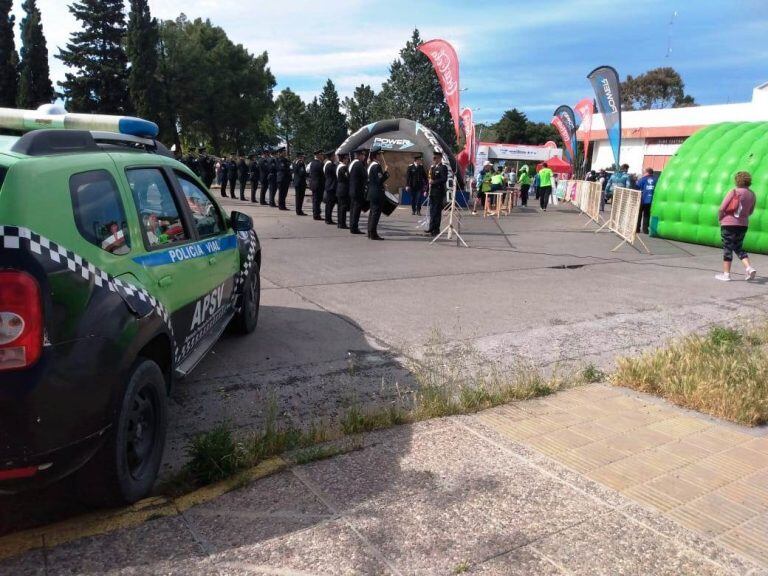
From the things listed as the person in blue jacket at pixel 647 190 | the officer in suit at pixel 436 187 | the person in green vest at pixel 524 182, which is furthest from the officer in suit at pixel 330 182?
the person in green vest at pixel 524 182

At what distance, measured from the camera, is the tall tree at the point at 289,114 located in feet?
232

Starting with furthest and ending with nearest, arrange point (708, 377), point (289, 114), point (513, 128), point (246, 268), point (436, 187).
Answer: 1. point (513, 128)
2. point (289, 114)
3. point (436, 187)
4. point (246, 268)
5. point (708, 377)

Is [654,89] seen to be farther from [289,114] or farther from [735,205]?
[735,205]

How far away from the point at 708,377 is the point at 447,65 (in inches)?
664

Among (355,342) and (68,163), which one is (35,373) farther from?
(355,342)

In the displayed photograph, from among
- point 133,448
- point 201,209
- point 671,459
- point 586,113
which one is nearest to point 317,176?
point 201,209

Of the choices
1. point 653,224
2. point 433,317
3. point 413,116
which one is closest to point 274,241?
point 433,317

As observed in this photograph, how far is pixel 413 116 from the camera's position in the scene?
54.9 m

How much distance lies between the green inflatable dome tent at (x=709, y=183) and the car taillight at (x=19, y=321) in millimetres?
13709

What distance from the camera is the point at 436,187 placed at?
46.3ft

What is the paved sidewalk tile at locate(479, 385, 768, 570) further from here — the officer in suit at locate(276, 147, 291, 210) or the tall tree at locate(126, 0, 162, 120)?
the tall tree at locate(126, 0, 162, 120)

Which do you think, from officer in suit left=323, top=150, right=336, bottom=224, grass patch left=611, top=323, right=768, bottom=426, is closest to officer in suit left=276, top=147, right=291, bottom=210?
officer in suit left=323, top=150, right=336, bottom=224

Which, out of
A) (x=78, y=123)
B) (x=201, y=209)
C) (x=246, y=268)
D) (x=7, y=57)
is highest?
(x=7, y=57)

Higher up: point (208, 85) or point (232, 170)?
point (208, 85)
